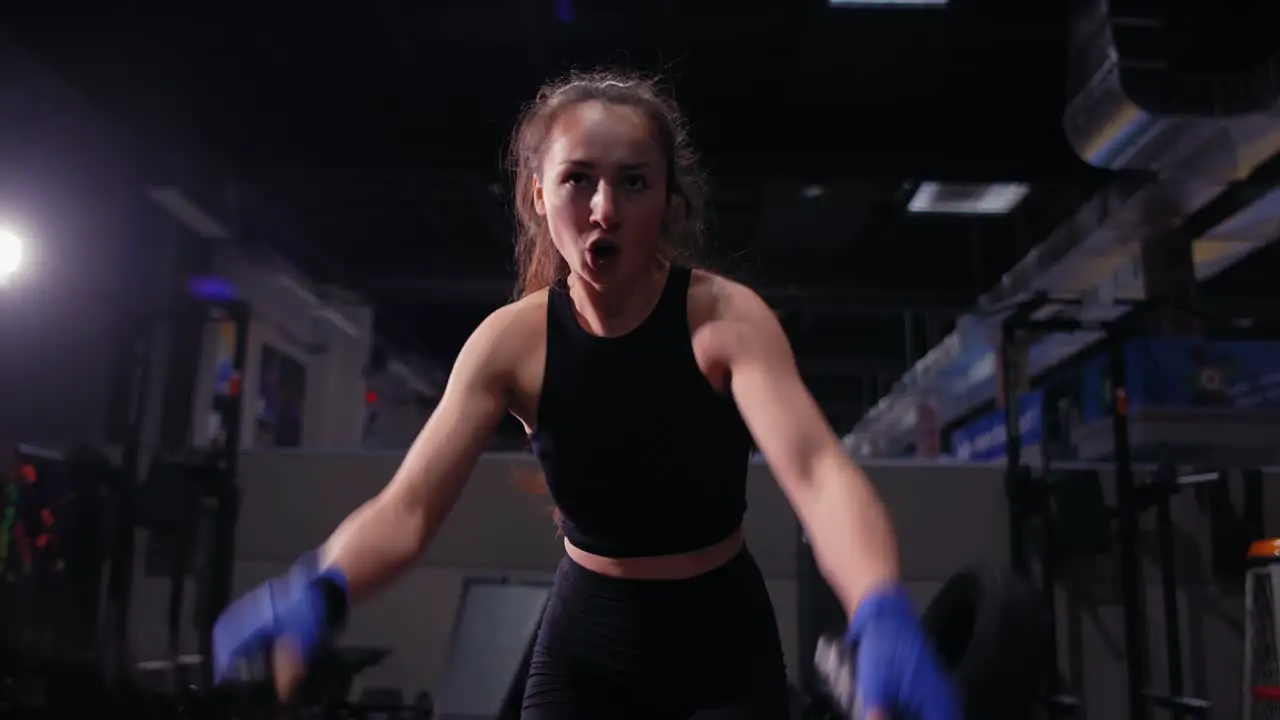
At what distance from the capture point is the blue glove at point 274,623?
0.86m

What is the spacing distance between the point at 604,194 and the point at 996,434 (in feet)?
21.8

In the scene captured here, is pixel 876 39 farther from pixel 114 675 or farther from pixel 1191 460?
pixel 114 675

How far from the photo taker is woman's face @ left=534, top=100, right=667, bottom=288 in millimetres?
1016

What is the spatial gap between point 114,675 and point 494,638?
8.15 ft

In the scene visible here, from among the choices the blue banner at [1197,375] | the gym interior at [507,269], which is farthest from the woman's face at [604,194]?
the blue banner at [1197,375]

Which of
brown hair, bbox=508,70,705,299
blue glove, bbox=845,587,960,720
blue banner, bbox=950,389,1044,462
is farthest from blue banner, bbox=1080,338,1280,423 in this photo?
blue glove, bbox=845,587,960,720

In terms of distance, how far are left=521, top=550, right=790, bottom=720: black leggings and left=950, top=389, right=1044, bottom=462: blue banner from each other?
14.3ft

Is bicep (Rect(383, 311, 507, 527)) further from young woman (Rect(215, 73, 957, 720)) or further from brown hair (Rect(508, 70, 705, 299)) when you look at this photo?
brown hair (Rect(508, 70, 705, 299))

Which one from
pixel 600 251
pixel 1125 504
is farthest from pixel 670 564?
pixel 1125 504

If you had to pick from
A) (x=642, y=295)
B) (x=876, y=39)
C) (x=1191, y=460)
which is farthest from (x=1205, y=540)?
(x=642, y=295)

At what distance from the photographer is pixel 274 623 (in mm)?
860

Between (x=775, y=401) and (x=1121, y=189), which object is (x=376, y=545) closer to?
(x=775, y=401)

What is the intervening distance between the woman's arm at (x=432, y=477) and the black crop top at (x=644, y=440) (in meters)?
0.06

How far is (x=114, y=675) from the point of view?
152 centimetres
